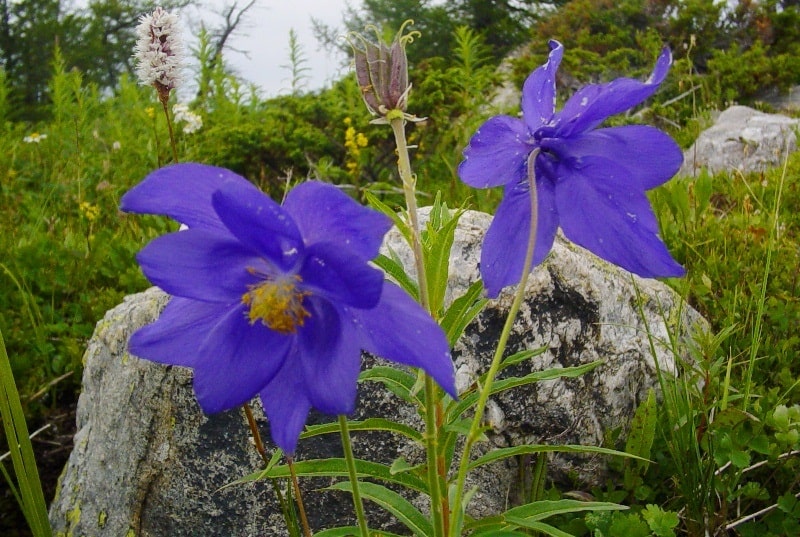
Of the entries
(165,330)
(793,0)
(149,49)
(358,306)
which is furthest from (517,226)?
(793,0)

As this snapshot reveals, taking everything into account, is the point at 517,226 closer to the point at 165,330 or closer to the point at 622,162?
the point at 622,162

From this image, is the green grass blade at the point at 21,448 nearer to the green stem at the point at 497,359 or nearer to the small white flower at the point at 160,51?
the small white flower at the point at 160,51

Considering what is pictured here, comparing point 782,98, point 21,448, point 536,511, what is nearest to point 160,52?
point 21,448

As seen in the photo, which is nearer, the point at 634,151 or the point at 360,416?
the point at 634,151

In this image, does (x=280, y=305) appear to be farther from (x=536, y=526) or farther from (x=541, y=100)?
(x=536, y=526)

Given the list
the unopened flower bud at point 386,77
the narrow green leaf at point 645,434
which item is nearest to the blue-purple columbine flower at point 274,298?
the unopened flower bud at point 386,77
